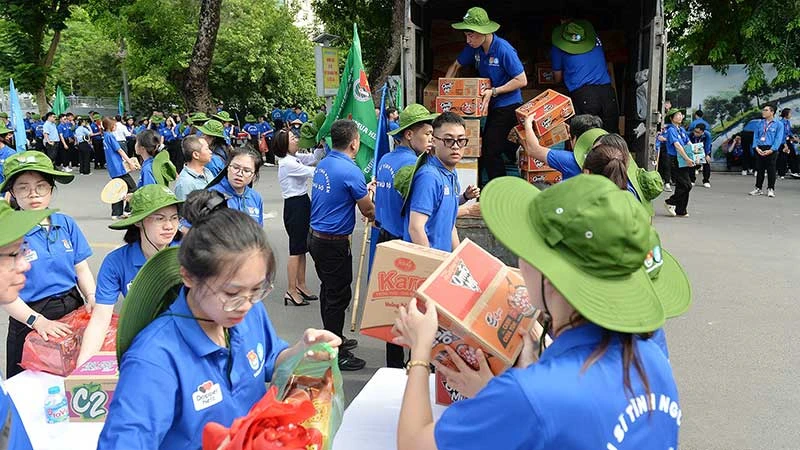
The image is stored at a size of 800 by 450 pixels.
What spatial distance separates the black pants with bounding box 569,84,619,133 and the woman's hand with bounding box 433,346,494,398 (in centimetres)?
565

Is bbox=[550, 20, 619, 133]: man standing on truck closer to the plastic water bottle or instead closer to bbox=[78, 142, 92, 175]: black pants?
the plastic water bottle

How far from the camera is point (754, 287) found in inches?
317

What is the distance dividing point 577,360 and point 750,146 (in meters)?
19.9

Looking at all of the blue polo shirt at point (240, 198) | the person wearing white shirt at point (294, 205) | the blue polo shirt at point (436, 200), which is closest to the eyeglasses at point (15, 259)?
the blue polo shirt at point (436, 200)

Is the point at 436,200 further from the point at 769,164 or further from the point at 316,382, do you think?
the point at 769,164

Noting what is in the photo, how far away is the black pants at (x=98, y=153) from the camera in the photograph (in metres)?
24.7

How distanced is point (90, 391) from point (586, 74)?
245 inches

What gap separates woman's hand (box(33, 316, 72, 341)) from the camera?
3443 mm

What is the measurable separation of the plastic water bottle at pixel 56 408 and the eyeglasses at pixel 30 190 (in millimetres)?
1813

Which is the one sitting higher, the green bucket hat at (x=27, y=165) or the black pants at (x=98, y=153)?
the green bucket hat at (x=27, y=165)

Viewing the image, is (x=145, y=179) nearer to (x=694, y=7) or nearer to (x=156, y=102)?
(x=694, y=7)

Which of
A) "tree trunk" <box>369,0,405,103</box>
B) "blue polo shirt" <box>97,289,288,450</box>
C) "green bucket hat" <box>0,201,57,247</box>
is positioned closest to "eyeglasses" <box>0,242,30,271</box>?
"green bucket hat" <box>0,201,57,247</box>

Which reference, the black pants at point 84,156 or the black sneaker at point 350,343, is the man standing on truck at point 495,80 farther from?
the black pants at point 84,156

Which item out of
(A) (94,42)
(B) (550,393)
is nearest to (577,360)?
(B) (550,393)
